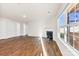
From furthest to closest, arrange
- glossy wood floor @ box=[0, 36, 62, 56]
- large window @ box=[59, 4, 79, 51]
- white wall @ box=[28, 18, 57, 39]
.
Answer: white wall @ box=[28, 18, 57, 39]
glossy wood floor @ box=[0, 36, 62, 56]
large window @ box=[59, 4, 79, 51]

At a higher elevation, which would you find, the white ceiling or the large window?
the white ceiling

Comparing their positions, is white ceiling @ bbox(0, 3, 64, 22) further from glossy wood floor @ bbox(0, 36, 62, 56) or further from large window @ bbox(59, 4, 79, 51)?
glossy wood floor @ bbox(0, 36, 62, 56)

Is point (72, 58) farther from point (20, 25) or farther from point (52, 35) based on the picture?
point (20, 25)

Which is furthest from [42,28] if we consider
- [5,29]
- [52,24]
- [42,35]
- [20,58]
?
[20,58]

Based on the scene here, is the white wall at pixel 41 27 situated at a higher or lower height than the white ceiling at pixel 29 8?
lower

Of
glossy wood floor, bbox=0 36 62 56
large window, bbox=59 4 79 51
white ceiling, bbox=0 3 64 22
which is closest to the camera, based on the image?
large window, bbox=59 4 79 51

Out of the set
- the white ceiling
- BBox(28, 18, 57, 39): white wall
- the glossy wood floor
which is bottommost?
the glossy wood floor

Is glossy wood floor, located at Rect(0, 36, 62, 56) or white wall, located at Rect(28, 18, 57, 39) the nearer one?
glossy wood floor, located at Rect(0, 36, 62, 56)

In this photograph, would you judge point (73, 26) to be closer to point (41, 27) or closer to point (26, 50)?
point (26, 50)

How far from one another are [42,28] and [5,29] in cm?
Answer: 349

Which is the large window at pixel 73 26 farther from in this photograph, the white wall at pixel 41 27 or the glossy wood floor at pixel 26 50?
the white wall at pixel 41 27

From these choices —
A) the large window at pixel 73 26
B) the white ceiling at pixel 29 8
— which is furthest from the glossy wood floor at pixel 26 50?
the white ceiling at pixel 29 8

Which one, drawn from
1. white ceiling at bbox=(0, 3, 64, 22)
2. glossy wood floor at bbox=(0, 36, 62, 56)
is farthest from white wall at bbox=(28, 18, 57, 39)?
glossy wood floor at bbox=(0, 36, 62, 56)

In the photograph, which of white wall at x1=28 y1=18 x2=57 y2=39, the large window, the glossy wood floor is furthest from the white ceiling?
white wall at x1=28 y1=18 x2=57 y2=39
